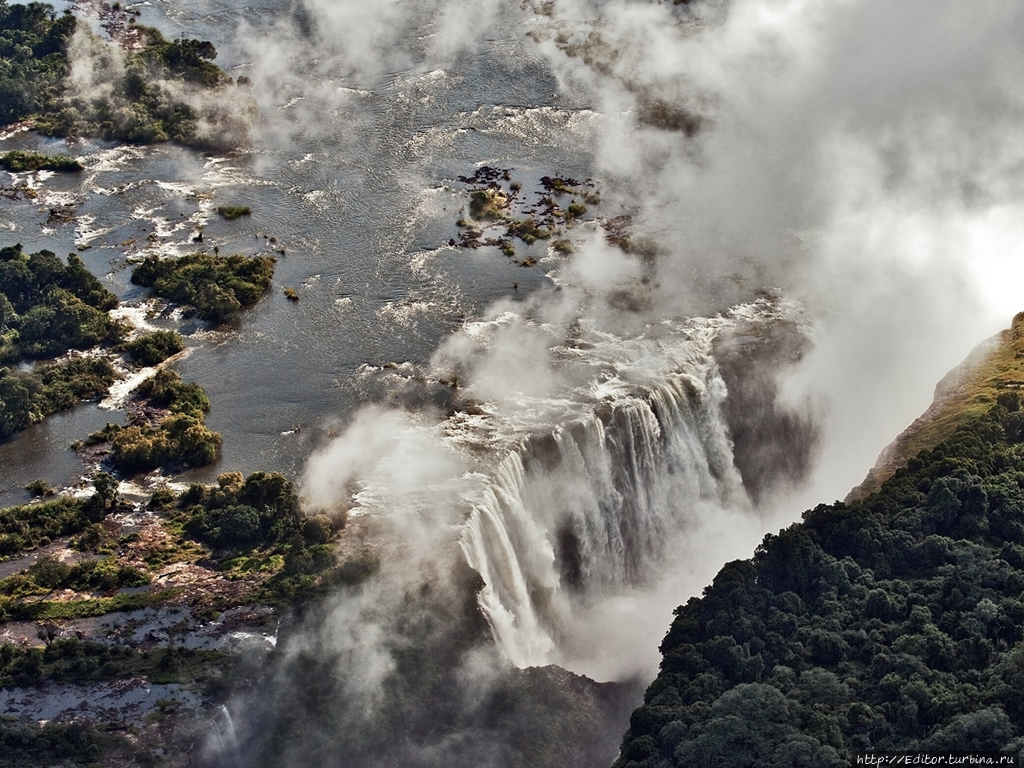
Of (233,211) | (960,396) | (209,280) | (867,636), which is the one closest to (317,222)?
(233,211)

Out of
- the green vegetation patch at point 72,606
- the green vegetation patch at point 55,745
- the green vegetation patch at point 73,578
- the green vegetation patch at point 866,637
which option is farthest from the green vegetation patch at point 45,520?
the green vegetation patch at point 866,637

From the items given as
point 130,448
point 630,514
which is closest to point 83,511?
point 130,448

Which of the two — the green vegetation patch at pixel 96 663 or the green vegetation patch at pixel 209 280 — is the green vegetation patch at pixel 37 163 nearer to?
the green vegetation patch at pixel 209 280

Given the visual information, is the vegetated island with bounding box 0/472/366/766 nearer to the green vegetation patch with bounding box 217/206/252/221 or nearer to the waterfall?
the waterfall

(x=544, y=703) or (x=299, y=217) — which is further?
(x=299, y=217)

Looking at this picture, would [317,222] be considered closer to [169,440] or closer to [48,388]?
[48,388]

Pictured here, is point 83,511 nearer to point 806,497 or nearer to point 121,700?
point 121,700
